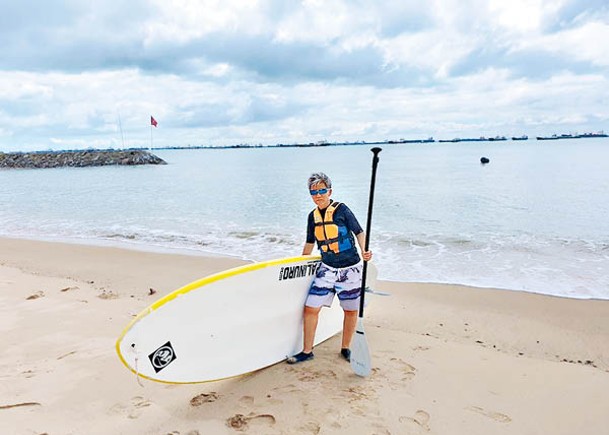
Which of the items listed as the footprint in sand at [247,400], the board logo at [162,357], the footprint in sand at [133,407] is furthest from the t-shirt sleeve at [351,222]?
the footprint in sand at [133,407]

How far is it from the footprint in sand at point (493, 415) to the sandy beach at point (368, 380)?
0.02 metres

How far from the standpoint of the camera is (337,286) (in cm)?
398

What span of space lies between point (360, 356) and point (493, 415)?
1.10 metres

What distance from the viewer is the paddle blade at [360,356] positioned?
3.73m

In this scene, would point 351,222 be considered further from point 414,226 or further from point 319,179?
point 414,226

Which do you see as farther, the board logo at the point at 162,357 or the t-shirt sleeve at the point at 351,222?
the t-shirt sleeve at the point at 351,222

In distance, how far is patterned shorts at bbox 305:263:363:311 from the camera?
3945mm

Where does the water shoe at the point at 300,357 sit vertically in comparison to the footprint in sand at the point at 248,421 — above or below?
above

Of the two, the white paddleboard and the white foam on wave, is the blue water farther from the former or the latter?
the white paddleboard

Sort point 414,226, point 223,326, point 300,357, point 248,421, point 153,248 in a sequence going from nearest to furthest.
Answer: point 248,421
point 223,326
point 300,357
point 153,248
point 414,226

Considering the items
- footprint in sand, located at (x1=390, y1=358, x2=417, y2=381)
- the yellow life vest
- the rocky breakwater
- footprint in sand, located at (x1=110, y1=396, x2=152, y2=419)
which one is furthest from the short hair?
the rocky breakwater

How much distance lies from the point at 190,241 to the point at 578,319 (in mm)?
8426

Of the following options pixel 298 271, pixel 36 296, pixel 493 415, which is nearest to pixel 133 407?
pixel 298 271

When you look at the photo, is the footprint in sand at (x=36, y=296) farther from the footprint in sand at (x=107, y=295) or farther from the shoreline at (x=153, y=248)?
the shoreline at (x=153, y=248)
